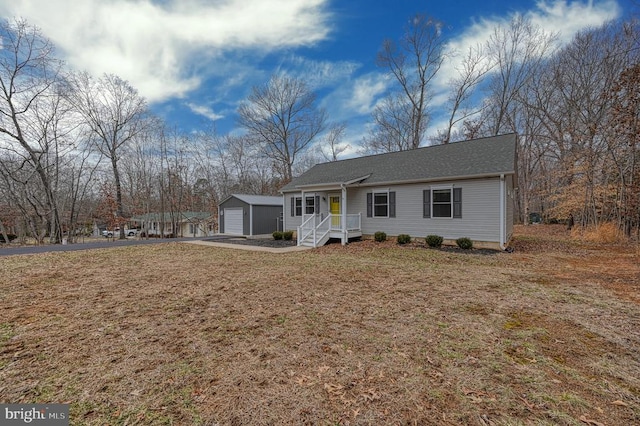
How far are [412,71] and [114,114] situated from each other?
25829mm

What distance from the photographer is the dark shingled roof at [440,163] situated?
10.8 metres

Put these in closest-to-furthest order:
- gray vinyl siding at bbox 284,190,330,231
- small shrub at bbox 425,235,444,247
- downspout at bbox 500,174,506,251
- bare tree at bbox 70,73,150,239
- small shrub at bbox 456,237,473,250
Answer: downspout at bbox 500,174,506,251 < small shrub at bbox 456,237,473,250 < small shrub at bbox 425,235,444,247 < gray vinyl siding at bbox 284,190,330,231 < bare tree at bbox 70,73,150,239

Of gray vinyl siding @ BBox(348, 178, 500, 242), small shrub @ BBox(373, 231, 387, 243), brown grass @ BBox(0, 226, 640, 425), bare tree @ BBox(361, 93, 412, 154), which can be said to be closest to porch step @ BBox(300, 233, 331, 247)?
gray vinyl siding @ BBox(348, 178, 500, 242)

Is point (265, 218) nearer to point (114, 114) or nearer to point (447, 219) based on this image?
point (447, 219)

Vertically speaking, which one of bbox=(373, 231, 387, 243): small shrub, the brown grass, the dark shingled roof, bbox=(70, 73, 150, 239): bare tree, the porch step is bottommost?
the brown grass

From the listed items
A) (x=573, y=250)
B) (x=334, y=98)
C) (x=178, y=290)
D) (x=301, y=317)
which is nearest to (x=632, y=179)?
(x=573, y=250)

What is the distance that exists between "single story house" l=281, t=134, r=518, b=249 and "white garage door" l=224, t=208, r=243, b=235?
16.3 feet

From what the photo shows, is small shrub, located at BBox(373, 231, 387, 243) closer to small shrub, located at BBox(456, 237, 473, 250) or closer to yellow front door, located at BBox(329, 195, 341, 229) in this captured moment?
yellow front door, located at BBox(329, 195, 341, 229)

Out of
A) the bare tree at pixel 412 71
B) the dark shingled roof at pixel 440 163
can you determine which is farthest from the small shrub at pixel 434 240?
the bare tree at pixel 412 71

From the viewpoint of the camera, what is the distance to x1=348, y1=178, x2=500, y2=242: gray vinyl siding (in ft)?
34.6

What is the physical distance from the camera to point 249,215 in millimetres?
17891

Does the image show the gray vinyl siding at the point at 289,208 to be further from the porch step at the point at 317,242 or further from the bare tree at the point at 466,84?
the bare tree at the point at 466,84

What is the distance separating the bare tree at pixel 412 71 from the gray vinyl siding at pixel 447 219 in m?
14.6

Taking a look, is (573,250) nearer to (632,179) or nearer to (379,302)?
(632,179)
